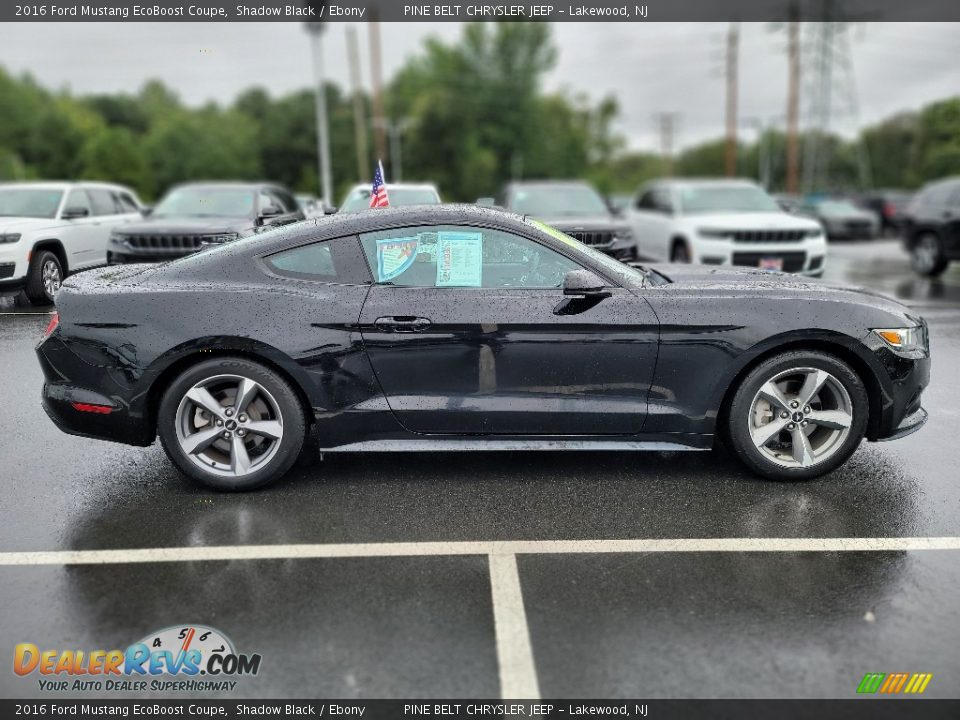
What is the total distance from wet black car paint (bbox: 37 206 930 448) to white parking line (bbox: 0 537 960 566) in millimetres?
739

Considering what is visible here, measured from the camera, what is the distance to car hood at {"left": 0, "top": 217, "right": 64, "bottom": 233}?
10.1 m

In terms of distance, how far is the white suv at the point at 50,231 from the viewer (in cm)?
1015

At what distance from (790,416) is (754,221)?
8.56m

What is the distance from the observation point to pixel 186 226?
10703 millimetres

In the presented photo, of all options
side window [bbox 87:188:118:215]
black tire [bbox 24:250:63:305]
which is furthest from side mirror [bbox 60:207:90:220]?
black tire [bbox 24:250:63:305]

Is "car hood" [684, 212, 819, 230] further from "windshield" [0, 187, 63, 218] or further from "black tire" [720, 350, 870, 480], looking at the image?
"windshield" [0, 187, 63, 218]

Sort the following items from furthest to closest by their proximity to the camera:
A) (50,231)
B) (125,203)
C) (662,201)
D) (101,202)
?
(662,201) → (125,203) → (101,202) → (50,231)

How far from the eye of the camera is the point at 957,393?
6609mm

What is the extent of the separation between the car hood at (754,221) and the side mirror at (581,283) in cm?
863

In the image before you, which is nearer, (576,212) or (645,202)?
(576,212)

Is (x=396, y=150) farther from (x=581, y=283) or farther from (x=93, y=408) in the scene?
(x=581, y=283)
